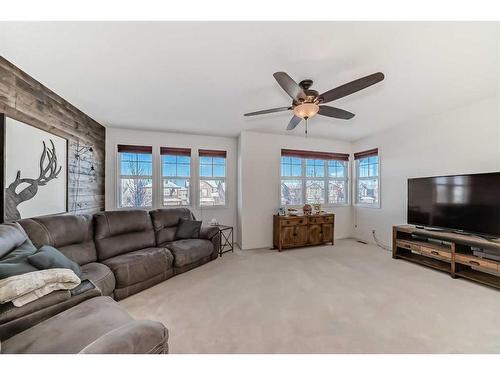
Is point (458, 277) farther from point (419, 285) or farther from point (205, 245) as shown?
point (205, 245)

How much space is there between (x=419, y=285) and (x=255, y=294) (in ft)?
6.78

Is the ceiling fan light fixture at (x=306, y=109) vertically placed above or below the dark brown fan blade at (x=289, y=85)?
below

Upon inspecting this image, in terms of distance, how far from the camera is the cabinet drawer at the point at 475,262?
2504mm

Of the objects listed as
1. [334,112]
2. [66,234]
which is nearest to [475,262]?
[334,112]

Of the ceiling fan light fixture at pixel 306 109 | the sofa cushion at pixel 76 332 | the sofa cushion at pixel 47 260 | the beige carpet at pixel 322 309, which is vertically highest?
the ceiling fan light fixture at pixel 306 109

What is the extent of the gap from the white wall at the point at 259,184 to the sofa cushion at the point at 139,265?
183 cm

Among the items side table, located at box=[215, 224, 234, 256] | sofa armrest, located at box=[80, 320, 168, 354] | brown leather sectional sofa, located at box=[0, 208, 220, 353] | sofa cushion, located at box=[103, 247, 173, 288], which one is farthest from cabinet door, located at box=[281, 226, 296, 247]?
sofa armrest, located at box=[80, 320, 168, 354]

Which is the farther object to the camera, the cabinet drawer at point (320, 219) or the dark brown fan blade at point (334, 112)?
the cabinet drawer at point (320, 219)

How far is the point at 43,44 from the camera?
67.1 inches

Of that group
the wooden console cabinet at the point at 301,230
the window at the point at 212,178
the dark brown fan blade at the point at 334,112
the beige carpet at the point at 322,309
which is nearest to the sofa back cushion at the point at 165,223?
the beige carpet at the point at 322,309

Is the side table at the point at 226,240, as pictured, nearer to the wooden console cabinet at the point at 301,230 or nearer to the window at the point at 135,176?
the wooden console cabinet at the point at 301,230

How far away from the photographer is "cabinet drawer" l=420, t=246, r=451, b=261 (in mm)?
2931

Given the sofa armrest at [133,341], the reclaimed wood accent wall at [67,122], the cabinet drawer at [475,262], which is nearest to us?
the sofa armrest at [133,341]

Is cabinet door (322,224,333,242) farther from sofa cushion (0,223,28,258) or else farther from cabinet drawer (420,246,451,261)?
sofa cushion (0,223,28,258)
